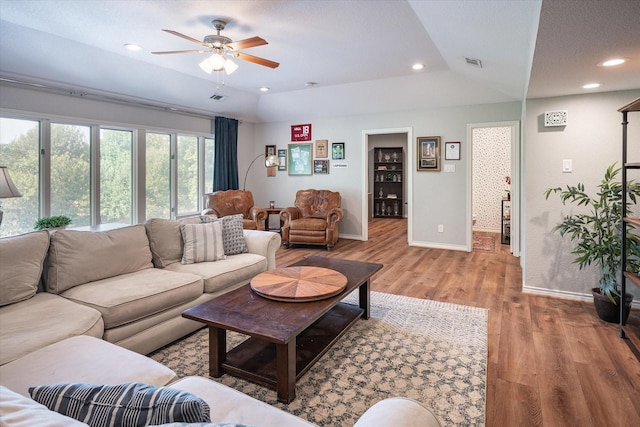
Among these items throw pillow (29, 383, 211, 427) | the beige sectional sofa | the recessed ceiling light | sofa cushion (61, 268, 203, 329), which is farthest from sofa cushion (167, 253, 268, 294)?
the recessed ceiling light

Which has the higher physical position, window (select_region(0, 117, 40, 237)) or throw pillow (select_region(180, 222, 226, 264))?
window (select_region(0, 117, 40, 237))

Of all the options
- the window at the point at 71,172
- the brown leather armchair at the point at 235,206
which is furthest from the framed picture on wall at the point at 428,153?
the window at the point at 71,172

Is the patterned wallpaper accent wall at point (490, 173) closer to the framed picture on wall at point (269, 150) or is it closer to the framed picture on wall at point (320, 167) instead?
the framed picture on wall at point (320, 167)

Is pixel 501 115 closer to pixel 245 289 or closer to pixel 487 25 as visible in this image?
pixel 487 25

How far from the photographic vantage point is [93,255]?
2.58 meters

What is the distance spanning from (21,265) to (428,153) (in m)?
5.39

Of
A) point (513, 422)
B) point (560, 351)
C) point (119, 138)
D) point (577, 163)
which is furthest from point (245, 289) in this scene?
point (119, 138)

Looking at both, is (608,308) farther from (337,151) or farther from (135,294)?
(337,151)

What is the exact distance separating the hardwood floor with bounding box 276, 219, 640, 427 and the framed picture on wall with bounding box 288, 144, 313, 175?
2.98 m

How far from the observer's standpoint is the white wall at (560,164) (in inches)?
129

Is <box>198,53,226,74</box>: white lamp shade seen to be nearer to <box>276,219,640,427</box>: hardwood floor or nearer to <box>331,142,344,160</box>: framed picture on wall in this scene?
<box>276,219,640,427</box>: hardwood floor

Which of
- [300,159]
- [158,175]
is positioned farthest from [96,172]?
[300,159]

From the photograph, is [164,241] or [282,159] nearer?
[164,241]

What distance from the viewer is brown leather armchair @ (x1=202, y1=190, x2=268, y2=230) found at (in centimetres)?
606
